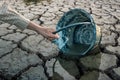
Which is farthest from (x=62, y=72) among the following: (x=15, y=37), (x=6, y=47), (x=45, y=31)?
(x=15, y=37)

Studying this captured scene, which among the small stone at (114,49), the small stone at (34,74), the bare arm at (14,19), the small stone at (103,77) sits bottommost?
the small stone at (114,49)

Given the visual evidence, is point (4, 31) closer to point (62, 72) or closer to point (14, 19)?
point (14, 19)

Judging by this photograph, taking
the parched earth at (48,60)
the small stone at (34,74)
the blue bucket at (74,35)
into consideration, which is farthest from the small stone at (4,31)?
the small stone at (34,74)

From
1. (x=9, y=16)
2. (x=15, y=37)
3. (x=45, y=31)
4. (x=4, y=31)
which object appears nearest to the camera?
(x=9, y=16)

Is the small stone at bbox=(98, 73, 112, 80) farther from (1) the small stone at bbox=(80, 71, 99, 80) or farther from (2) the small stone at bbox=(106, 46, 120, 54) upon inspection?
(2) the small stone at bbox=(106, 46, 120, 54)

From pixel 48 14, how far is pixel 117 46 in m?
1.35

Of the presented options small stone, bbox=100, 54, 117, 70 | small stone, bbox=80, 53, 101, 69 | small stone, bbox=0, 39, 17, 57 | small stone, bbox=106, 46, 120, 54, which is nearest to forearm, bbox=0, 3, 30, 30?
small stone, bbox=0, 39, 17, 57

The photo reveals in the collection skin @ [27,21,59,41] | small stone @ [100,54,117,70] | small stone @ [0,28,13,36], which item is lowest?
Result: small stone @ [0,28,13,36]

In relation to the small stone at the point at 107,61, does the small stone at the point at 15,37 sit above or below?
below

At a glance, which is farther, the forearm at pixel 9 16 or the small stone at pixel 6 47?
the small stone at pixel 6 47

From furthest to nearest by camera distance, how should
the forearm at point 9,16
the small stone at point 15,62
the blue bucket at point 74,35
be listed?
the blue bucket at point 74,35 < the small stone at point 15,62 < the forearm at point 9,16

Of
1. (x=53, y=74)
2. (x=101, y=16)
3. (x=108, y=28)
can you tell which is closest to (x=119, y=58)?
(x=53, y=74)

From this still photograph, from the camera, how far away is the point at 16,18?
139cm

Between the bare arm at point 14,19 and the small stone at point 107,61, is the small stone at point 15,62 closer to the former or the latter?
the bare arm at point 14,19
